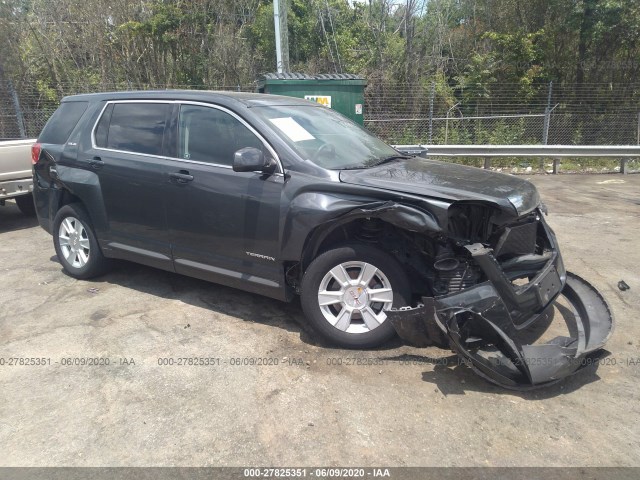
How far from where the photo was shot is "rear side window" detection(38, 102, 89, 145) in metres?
5.19

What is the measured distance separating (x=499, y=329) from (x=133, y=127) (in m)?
3.57

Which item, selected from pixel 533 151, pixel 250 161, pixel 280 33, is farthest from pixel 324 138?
pixel 280 33

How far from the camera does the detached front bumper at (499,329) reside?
315 centimetres

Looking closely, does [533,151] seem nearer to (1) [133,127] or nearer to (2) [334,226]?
(2) [334,226]

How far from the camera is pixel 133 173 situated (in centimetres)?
455

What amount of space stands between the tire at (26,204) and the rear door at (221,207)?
4967mm

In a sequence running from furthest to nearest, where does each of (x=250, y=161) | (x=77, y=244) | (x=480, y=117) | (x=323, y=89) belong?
(x=480, y=117)
(x=323, y=89)
(x=77, y=244)
(x=250, y=161)

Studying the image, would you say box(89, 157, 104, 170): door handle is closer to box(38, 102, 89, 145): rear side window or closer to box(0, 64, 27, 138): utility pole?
box(38, 102, 89, 145): rear side window

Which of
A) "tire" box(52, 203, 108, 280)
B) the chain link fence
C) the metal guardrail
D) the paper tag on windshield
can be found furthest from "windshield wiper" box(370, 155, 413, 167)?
the chain link fence

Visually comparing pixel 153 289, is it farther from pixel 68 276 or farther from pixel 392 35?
pixel 392 35

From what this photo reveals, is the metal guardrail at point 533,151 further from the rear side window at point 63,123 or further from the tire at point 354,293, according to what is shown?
the tire at point 354,293

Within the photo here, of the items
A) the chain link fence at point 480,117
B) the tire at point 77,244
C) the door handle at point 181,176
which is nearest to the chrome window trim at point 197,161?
the door handle at point 181,176

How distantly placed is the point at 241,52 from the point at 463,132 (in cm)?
797

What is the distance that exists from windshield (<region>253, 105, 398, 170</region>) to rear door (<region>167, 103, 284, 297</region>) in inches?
9.7
